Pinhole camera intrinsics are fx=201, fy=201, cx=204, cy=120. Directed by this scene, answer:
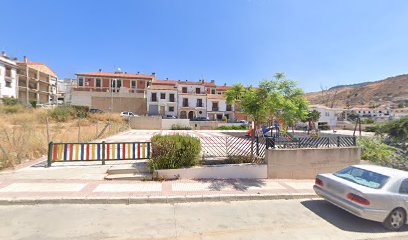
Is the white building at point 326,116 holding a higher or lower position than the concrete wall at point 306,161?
higher

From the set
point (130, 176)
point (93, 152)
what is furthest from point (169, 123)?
point (130, 176)

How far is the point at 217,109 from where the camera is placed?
47.1 meters

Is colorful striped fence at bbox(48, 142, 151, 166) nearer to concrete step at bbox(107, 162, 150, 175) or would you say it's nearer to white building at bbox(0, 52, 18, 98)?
concrete step at bbox(107, 162, 150, 175)

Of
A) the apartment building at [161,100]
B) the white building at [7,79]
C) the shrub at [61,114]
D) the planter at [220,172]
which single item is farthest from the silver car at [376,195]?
the white building at [7,79]

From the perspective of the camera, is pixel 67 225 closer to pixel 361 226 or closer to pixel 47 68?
pixel 361 226

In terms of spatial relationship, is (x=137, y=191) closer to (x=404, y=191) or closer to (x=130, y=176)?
(x=130, y=176)

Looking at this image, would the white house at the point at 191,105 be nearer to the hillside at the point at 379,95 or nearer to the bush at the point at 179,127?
the bush at the point at 179,127

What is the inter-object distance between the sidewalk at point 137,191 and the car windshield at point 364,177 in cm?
137

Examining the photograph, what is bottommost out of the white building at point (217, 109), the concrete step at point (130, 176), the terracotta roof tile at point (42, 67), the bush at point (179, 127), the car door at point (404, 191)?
the concrete step at point (130, 176)

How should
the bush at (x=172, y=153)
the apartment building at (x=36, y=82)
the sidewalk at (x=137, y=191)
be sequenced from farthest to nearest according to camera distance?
1. the apartment building at (x=36, y=82)
2. the bush at (x=172, y=153)
3. the sidewalk at (x=137, y=191)

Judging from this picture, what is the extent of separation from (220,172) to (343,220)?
3926 millimetres

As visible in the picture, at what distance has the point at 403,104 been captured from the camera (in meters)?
82.6

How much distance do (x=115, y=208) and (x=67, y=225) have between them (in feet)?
3.45

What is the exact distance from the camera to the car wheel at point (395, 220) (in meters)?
4.54
